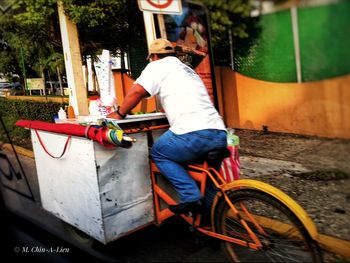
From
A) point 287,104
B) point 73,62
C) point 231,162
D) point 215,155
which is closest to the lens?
point 287,104

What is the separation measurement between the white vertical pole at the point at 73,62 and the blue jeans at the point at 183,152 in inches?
38.3

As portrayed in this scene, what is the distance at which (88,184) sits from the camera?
8.30 feet

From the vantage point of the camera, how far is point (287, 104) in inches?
81.4

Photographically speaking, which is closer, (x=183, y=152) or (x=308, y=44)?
(x=308, y=44)

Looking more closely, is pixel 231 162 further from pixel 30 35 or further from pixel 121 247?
pixel 30 35

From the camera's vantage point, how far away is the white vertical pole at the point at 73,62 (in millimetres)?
2955

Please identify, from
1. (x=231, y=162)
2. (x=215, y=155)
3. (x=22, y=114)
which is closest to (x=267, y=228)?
(x=231, y=162)

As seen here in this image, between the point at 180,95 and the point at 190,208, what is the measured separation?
812 millimetres

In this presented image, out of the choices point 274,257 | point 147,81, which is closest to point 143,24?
point 147,81

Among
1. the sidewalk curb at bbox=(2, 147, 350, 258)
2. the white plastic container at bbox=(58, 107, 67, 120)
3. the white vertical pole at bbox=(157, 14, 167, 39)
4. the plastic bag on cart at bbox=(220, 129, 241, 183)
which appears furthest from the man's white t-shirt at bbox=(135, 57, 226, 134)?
the sidewalk curb at bbox=(2, 147, 350, 258)

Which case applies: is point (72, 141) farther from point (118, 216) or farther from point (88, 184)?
point (118, 216)

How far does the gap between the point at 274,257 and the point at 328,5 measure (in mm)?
1622

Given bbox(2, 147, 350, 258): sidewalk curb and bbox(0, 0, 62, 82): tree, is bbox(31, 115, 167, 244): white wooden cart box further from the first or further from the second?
bbox(0, 0, 62, 82): tree

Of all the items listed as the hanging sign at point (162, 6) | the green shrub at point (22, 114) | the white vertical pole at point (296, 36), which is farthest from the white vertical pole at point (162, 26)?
the white vertical pole at point (296, 36)
